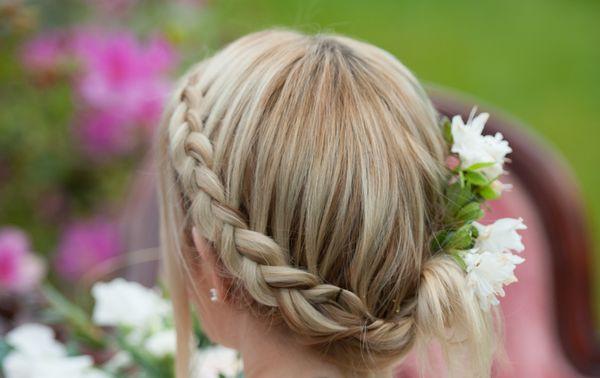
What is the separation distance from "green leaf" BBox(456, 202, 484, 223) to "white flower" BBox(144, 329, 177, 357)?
0.50 meters

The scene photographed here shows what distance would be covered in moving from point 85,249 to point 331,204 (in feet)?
5.35

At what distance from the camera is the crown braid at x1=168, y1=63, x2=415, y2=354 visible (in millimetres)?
977

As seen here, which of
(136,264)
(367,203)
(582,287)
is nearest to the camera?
(367,203)

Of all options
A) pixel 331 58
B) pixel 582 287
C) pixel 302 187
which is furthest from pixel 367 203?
pixel 582 287

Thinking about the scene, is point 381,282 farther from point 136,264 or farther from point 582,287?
point 582,287

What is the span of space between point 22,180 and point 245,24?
89 centimetres

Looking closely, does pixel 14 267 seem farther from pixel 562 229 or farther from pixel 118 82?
pixel 562 229

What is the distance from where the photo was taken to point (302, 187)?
97 centimetres

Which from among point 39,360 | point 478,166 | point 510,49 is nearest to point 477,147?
point 478,166

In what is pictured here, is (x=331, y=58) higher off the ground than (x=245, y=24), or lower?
higher

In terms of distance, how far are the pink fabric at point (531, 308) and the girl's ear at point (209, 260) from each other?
101 cm

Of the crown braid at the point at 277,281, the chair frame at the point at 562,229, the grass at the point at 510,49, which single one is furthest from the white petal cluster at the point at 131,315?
the grass at the point at 510,49

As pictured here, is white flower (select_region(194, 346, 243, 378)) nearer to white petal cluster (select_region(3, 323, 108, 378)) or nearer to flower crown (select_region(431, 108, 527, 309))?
white petal cluster (select_region(3, 323, 108, 378))

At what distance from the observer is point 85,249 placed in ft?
8.09
